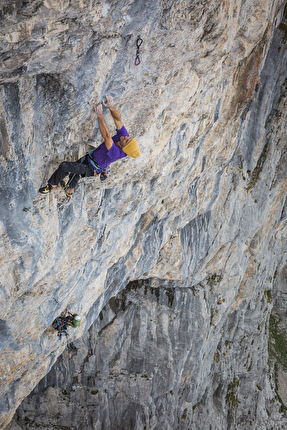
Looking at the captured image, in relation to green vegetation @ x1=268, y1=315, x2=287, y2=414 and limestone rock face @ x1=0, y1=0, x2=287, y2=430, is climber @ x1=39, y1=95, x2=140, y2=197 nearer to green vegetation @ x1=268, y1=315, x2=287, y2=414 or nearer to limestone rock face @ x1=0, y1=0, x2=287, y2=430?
limestone rock face @ x1=0, y1=0, x2=287, y2=430

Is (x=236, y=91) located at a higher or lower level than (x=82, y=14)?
higher

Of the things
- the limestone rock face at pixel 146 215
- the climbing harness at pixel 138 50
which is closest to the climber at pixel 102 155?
the limestone rock face at pixel 146 215

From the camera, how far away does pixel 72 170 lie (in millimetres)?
5488

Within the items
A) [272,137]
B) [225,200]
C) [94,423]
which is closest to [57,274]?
[225,200]

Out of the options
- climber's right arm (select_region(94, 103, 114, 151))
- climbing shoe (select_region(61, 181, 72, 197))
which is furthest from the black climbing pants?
climber's right arm (select_region(94, 103, 114, 151))

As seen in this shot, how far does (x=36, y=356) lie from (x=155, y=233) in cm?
579

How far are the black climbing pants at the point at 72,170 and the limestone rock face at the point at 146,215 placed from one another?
0.32 m

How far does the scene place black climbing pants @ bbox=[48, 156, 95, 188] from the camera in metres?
5.42

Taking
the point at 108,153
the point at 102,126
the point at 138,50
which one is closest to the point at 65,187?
the point at 108,153

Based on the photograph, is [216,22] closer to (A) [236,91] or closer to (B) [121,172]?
(B) [121,172]

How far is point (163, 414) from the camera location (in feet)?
50.8

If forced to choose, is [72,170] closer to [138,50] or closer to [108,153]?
[108,153]

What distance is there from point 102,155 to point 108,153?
0.22m

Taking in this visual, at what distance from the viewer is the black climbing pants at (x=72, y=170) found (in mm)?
5418
